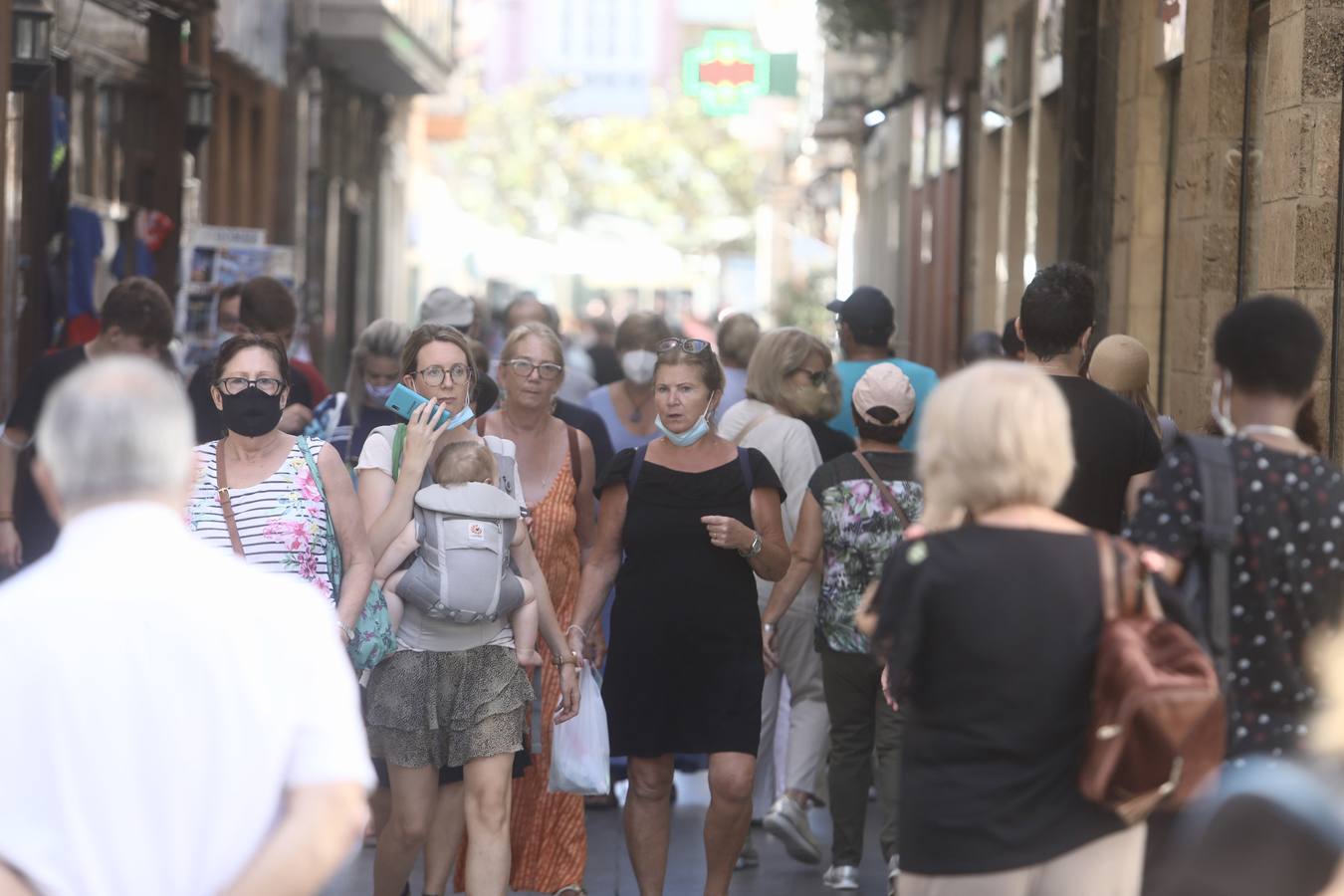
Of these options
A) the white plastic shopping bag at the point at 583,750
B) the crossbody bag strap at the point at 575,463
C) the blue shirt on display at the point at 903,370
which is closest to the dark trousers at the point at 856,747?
the crossbody bag strap at the point at 575,463

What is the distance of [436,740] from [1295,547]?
304 centimetres

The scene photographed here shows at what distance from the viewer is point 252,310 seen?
9.59 metres

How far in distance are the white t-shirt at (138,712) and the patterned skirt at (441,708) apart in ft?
11.2

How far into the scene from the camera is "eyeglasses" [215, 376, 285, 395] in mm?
6219

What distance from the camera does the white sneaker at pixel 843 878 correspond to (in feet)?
26.7

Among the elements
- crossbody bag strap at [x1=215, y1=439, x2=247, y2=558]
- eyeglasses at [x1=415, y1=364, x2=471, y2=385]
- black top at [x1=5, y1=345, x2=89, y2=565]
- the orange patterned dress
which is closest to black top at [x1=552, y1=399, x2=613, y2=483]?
the orange patterned dress

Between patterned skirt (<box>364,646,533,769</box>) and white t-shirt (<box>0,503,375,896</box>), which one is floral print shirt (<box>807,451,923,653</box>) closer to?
patterned skirt (<box>364,646,533,769</box>)

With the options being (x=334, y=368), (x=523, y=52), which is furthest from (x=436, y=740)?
(x=523, y=52)

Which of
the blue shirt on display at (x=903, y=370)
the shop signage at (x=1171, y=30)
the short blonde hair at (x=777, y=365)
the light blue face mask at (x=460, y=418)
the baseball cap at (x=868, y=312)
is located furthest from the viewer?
the shop signage at (x=1171, y=30)

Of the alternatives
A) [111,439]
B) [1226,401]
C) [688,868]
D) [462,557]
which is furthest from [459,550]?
[111,439]

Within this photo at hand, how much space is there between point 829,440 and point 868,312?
3.19 feet

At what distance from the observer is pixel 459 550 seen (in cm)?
657

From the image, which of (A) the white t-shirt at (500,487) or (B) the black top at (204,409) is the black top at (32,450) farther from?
(A) the white t-shirt at (500,487)

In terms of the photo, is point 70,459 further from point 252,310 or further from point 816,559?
point 252,310
